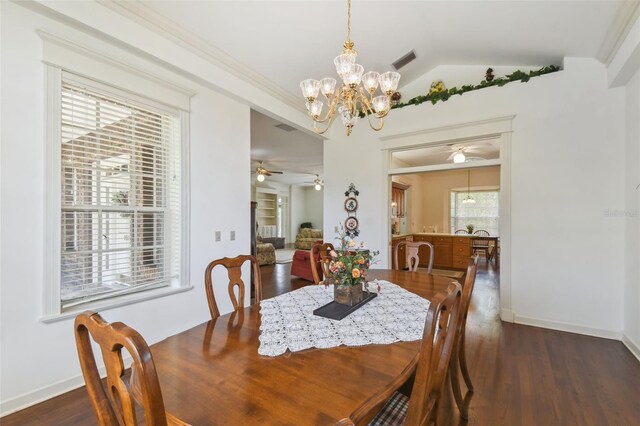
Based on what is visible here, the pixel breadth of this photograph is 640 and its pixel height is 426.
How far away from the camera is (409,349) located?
1.21 m

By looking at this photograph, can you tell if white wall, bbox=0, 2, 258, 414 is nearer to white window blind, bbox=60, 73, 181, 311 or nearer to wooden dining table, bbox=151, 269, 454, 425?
white window blind, bbox=60, 73, 181, 311

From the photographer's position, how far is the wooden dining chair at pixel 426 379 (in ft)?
2.78

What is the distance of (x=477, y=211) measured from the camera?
8.13 metres

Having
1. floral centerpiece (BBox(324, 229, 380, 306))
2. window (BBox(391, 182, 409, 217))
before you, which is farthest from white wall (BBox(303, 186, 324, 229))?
floral centerpiece (BBox(324, 229, 380, 306))

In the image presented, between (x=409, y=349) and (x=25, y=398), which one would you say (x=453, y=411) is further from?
(x=25, y=398)

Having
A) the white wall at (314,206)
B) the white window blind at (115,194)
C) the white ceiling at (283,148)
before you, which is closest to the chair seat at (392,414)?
the white window blind at (115,194)

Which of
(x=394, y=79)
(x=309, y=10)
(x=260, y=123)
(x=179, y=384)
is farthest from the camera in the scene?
(x=260, y=123)

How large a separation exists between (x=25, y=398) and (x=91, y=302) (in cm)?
65

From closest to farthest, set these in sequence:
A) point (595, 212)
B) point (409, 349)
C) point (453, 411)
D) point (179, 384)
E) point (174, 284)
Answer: point (179, 384)
point (409, 349)
point (453, 411)
point (174, 284)
point (595, 212)

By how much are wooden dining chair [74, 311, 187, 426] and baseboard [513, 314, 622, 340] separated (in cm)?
393

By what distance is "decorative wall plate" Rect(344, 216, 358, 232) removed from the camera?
4.76 meters

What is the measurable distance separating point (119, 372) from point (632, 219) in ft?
13.6

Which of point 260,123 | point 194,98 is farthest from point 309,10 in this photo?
point 260,123

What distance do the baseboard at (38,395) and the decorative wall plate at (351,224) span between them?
359cm
